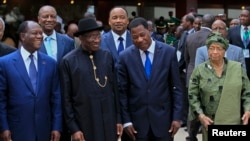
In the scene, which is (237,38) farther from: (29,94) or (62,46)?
(29,94)

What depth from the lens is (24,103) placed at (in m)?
5.15

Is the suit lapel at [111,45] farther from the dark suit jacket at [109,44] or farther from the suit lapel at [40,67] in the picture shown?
the suit lapel at [40,67]

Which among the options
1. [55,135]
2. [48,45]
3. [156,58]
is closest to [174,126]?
[156,58]

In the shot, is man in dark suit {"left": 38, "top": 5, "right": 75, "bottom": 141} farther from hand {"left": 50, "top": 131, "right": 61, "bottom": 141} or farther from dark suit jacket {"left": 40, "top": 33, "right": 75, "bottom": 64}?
hand {"left": 50, "top": 131, "right": 61, "bottom": 141}

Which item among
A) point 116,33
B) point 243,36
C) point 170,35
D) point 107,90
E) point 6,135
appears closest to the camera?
point 6,135

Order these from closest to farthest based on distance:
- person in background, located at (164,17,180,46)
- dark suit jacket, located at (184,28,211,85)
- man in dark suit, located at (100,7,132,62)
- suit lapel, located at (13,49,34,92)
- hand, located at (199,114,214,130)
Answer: suit lapel, located at (13,49,34,92)
hand, located at (199,114,214,130)
man in dark suit, located at (100,7,132,62)
dark suit jacket, located at (184,28,211,85)
person in background, located at (164,17,180,46)

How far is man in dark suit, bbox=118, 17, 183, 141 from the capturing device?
5.54 m

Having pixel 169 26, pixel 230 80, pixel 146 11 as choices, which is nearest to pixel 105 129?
pixel 230 80

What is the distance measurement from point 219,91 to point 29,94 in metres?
1.96

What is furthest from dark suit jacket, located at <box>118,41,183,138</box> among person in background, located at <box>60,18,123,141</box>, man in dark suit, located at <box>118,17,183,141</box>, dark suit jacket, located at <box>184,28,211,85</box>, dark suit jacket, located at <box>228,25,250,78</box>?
dark suit jacket, located at <box>228,25,250,78</box>

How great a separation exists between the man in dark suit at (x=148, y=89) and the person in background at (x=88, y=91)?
331mm

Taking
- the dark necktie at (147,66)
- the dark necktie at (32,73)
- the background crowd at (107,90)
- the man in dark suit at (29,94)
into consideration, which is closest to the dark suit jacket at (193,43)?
the background crowd at (107,90)

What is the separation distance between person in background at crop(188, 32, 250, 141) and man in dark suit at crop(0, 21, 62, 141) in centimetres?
150

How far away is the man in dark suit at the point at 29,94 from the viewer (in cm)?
515
